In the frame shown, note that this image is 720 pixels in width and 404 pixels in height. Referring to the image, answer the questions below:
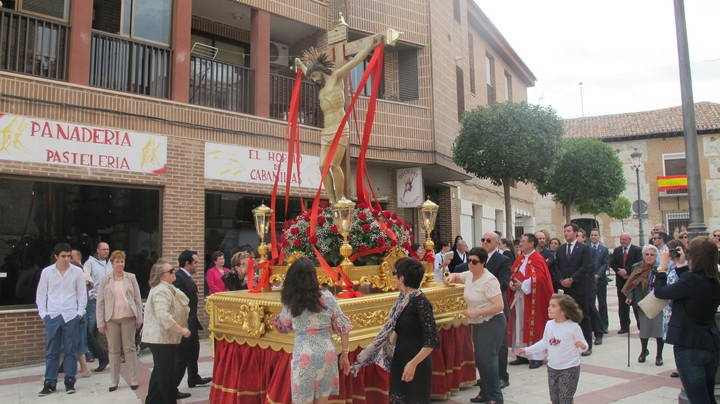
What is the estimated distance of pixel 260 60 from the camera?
1270 centimetres

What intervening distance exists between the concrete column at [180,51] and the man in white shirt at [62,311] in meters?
4.80

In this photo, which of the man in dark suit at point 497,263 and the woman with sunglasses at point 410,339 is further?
the man in dark suit at point 497,263

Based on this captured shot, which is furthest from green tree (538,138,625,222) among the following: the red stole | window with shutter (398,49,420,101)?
the red stole

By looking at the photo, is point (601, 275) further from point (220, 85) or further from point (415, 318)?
point (220, 85)

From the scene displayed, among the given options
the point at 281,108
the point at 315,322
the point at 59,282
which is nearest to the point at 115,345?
the point at 59,282

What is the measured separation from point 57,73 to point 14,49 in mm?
734

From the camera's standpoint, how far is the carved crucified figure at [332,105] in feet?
20.9

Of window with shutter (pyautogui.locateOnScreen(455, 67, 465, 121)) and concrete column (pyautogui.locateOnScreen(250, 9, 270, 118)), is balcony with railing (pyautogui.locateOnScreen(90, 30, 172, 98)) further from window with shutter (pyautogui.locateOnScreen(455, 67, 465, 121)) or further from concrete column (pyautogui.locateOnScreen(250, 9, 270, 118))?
window with shutter (pyautogui.locateOnScreen(455, 67, 465, 121))

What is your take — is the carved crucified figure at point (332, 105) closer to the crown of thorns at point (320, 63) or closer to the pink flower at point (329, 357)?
the crown of thorns at point (320, 63)

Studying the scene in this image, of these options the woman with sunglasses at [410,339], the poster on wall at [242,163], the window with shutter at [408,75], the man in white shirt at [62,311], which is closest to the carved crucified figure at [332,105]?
the woman with sunglasses at [410,339]

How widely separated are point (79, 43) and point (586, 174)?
20.9 m

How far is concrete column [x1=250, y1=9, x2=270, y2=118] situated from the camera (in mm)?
12617

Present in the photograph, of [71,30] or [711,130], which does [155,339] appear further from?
[711,130]

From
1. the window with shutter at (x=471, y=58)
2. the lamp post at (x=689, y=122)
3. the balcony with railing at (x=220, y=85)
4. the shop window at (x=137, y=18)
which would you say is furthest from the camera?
the window with shutter at (x=471, y=58)
